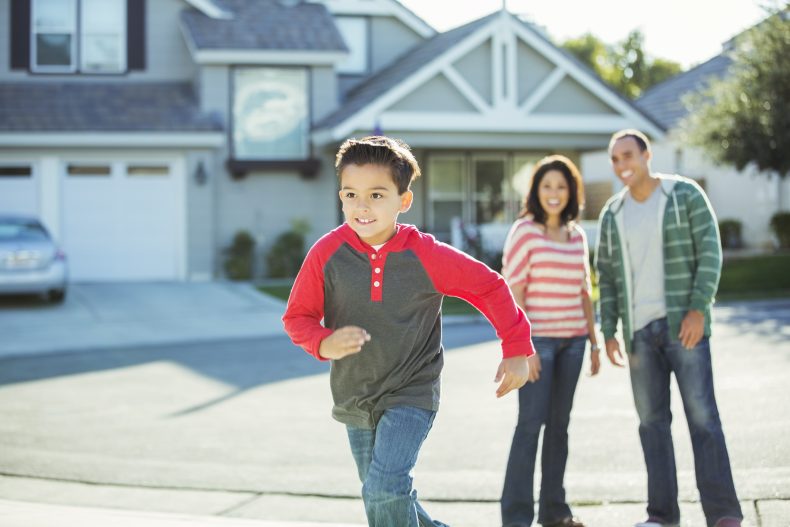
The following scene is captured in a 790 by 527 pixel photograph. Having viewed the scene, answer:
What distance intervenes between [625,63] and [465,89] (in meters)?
46.2

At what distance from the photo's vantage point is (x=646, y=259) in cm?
555

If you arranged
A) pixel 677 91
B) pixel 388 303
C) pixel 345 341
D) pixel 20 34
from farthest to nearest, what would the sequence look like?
pixel 677 91, pixel 20 34, pixel 388 303, pixel 345 341

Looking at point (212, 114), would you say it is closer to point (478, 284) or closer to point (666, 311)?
point (666, 311)

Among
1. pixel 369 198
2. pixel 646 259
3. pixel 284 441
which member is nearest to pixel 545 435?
pixel 646 259

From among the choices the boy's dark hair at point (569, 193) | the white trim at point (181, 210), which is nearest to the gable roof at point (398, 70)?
the white trim at point (181, 210)

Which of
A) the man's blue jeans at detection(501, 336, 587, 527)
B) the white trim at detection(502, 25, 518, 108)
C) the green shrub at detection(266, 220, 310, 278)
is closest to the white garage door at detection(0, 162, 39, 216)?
the green shrub at detection(266, 220, 310, 278)

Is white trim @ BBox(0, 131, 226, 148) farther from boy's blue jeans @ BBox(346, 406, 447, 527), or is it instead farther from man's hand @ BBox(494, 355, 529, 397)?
man's hand @ BBox(494, 355, 529, 397)

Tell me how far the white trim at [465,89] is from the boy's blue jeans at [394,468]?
62.5 ft

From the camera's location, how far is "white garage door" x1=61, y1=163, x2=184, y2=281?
22516 millimetres

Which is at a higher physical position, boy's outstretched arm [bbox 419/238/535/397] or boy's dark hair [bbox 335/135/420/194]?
boy's dark hair [bbox 335/135/420/194]

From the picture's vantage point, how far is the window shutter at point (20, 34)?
2347 cm

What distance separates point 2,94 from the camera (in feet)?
75.5

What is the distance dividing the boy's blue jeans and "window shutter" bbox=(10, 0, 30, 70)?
841 inches

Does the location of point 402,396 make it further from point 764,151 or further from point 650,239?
point 764,151
